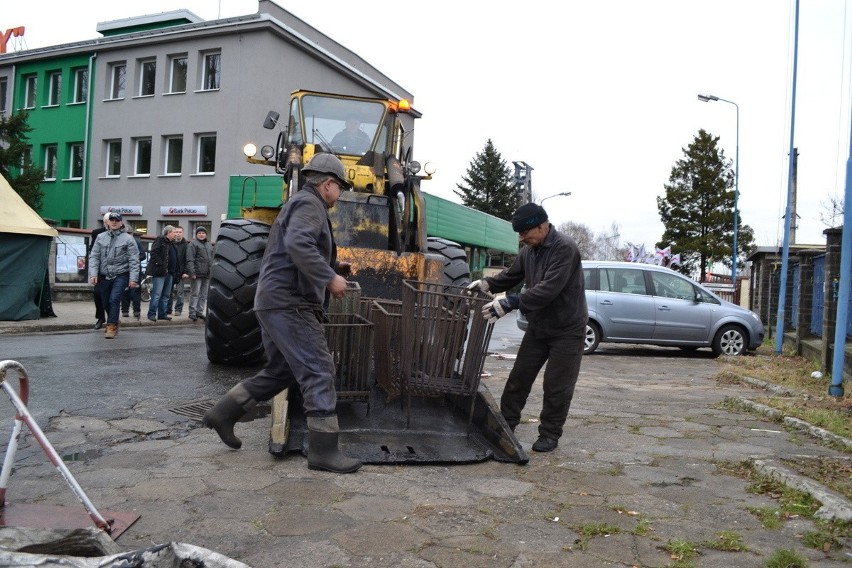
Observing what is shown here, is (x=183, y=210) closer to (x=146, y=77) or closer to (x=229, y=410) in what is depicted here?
(x=146, y=77)

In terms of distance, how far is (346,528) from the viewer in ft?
11.2

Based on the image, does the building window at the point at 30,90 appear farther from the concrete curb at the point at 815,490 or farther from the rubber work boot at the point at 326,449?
the concrete curb at the point at 815,490

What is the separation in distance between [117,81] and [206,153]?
6.09 meters

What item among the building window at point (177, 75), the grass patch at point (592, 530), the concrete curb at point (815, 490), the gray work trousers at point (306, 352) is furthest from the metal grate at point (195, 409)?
the building window at point (177, 75)

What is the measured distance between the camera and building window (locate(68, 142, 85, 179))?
3281 centimetres

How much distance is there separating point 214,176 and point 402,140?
2146 cm

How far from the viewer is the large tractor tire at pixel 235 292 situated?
7336 mm

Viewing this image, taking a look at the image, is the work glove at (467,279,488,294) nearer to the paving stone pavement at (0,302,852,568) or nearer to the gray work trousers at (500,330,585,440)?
the gray work trousers at (500,330,585,440)

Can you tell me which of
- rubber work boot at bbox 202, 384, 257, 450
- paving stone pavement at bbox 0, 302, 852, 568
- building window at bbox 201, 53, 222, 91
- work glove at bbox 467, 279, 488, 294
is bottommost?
paving stone pavement at bbox 0, 302, 852, 568

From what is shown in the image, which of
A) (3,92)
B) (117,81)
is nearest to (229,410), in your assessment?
(117,81)

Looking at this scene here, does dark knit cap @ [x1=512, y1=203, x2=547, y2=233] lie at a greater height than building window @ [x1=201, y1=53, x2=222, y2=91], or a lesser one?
lesser

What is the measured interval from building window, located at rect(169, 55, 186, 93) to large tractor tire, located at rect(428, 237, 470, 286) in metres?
24.7

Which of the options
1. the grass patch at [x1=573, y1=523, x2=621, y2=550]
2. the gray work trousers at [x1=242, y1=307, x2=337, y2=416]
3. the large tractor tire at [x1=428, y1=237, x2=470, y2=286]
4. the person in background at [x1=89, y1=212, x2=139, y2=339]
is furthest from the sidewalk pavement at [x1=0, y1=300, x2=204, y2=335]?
the grass patch at [x1=573, y1=523, x2=621, y2=550]

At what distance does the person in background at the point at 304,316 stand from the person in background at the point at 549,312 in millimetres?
1179
